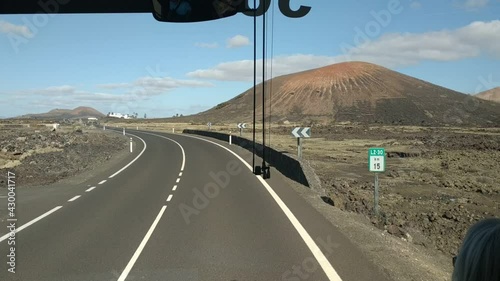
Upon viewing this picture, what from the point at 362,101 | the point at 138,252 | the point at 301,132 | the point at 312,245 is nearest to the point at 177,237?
the point at 138,252

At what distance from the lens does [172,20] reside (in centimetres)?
412

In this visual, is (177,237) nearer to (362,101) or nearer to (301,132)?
(301,132)

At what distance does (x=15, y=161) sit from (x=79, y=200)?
18.5 m

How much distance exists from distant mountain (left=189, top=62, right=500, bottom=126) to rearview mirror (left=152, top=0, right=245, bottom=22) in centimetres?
11427

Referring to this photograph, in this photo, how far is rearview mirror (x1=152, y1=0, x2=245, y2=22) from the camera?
3953mm

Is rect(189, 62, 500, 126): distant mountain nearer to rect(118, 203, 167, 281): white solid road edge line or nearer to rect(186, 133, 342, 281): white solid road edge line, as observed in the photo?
rect(186, 133, 342, 281): white solid road edge line

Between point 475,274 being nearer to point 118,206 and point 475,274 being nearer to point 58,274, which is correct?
point 58,274

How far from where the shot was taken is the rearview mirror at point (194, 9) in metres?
3.95

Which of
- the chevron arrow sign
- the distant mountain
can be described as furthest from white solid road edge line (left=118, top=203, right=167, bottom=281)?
the distant mountain

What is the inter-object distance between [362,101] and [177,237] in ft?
444

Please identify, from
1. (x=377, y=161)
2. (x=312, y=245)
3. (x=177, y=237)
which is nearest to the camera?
(x=312, y=245)

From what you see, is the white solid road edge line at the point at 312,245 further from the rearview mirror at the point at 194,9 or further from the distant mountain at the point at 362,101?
the distant mountain at the point at 362,101

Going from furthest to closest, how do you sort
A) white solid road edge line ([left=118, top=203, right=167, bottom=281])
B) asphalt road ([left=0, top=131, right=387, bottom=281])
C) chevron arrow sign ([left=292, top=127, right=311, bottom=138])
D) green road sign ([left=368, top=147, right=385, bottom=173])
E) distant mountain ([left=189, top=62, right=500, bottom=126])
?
distant mountain ([left=189, top=62, right=500, bottom=126]), chevron arrow sign ([left=292, top=127, right=311, bottom=138]), green road sign ([left=368, top=147, right=385, bottom=173]), asphalt road ([left=0, top=131, right=387, bottom=281]), white solid road edge line ([left=118, top=203, right=167, bottom=281])

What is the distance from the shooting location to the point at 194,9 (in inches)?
159
